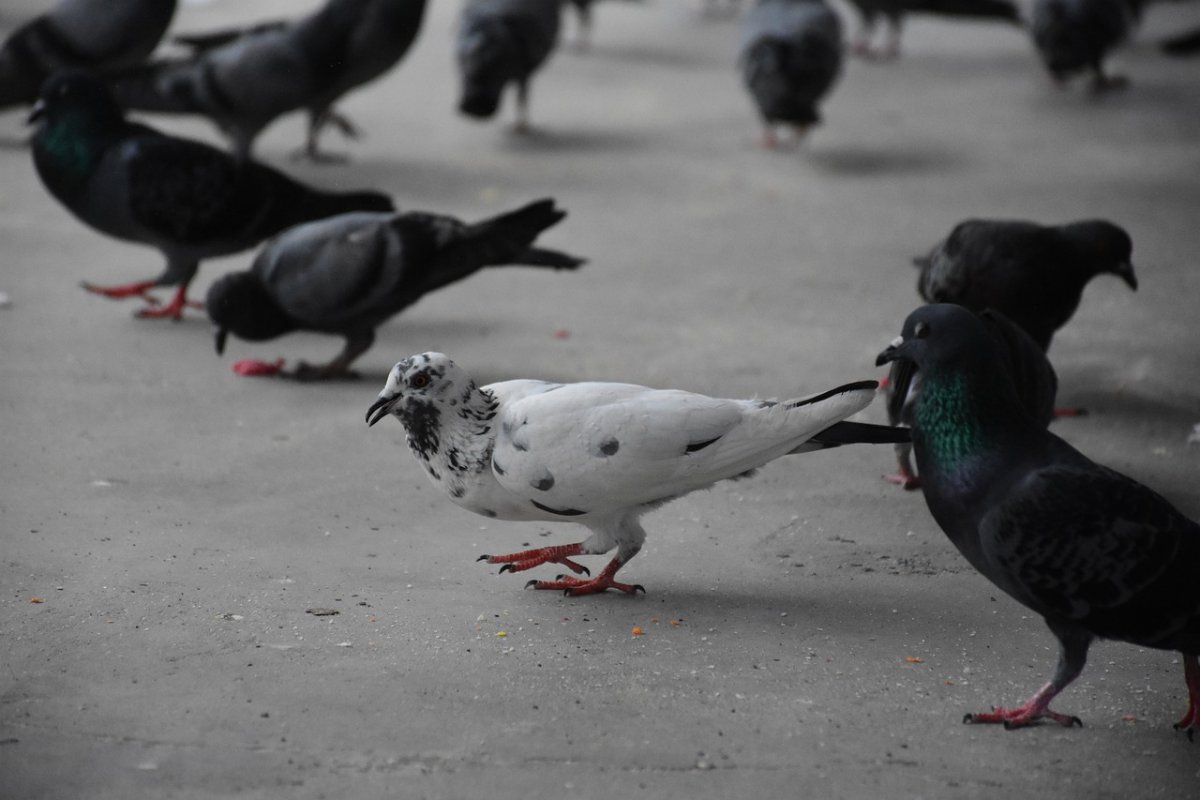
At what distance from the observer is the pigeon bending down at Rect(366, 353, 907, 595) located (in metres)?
3.30

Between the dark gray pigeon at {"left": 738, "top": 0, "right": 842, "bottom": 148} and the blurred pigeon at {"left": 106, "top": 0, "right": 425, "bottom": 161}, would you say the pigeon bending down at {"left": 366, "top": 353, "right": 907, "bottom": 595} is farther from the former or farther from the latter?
the dark gray pigeon at {"left": 738, "top": 0, "right": 842, "bottom": 148}

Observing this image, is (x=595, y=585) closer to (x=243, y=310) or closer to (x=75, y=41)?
(x=243, y=310)

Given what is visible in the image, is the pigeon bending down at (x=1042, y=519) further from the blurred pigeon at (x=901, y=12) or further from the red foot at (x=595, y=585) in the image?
the blurred pigeon at (x=901, y=12)

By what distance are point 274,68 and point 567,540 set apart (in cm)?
457

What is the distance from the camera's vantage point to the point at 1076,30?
9016mm

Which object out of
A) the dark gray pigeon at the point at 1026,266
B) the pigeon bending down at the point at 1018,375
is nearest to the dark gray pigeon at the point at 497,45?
the dark gray pigeon at the point at 1026,266

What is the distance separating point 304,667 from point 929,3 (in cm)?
862

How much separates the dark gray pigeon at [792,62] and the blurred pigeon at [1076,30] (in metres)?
1.44

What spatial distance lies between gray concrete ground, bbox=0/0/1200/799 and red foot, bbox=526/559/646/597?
0.04 metres

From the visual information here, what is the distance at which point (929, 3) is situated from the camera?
10352 mm

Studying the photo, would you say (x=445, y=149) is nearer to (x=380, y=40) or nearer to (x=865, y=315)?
(x=380, y=40)

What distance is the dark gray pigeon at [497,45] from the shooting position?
8.41m

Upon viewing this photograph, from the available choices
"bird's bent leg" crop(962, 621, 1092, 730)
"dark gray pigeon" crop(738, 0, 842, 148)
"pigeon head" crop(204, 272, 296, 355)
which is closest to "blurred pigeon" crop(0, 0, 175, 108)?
"pigeon head" crop(204, 272, 296, 355)

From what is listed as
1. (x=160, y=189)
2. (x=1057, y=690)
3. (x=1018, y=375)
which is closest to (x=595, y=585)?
(x=1057, y=690)
